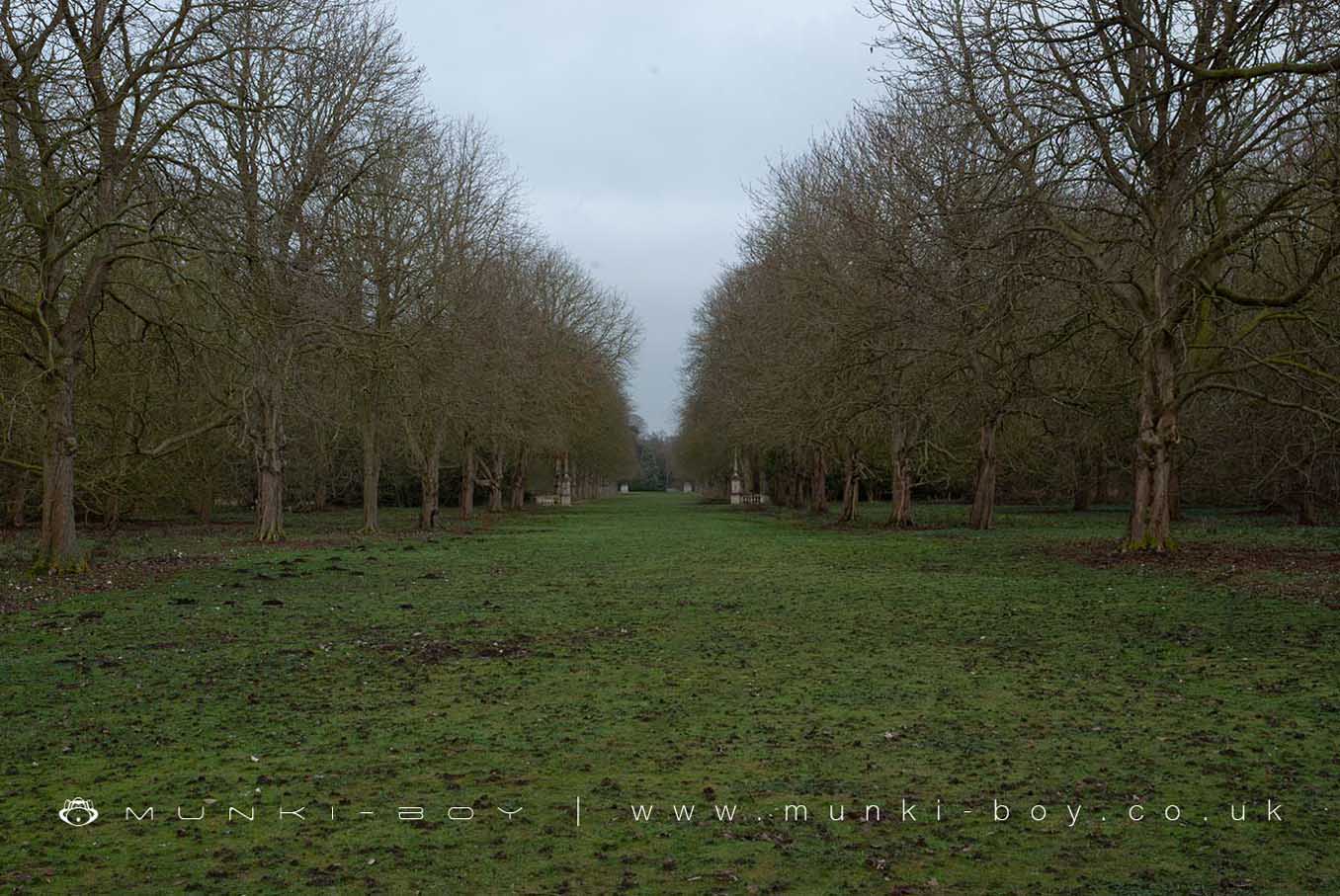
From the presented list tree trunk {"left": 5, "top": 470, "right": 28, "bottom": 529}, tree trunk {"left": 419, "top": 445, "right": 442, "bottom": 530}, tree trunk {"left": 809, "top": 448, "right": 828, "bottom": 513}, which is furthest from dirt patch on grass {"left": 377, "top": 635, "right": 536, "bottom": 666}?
tree trunk {"left": 809, "top": 448, "right": 828, "bottom": 513}

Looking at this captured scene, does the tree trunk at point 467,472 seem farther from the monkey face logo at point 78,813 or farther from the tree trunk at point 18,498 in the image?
the monkey face logo at point 78,813

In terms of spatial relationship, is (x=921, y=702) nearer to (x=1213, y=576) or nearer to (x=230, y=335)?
(x=1213, y=576)

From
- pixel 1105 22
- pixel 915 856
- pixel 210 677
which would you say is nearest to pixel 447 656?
pixel 210 677

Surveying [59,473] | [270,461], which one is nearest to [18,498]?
[270,461]

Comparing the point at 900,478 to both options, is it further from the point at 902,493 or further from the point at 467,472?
the point at 467,472

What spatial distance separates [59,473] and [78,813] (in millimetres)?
12113

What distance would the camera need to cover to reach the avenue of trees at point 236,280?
14664mm

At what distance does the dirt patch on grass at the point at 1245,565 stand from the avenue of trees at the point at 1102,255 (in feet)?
2.87

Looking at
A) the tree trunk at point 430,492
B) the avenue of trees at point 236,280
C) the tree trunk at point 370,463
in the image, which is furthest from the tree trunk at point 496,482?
the tree trunk at point 370,463

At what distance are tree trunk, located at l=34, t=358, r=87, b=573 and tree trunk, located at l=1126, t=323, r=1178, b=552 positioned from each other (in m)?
15.9

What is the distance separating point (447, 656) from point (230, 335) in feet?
27.1

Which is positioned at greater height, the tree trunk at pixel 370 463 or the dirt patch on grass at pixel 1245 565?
the tree trunk at pixel 370 463

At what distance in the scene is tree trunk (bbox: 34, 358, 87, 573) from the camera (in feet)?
50.7

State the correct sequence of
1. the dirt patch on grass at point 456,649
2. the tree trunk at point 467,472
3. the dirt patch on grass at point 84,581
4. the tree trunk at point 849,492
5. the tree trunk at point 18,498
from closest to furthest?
1. the dirt patch on grass at point 456,649
2. the dirt patch on grass at point 84,581
3. the tree trunk at point 18,498
4. the tree trunk at point 849,492
5. the tree trunk at point 467,472
